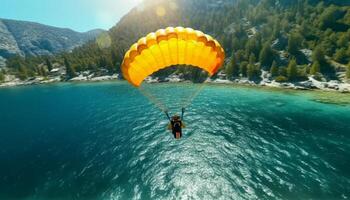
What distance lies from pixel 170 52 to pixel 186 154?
695 inches

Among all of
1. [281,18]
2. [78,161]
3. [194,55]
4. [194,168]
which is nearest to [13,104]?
[78,161]

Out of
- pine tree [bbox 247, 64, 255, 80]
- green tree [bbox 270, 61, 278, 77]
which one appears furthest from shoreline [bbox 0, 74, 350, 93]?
green tree [bbox 270, 61, 278, 77]

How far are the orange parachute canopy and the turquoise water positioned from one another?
1247 centimetres

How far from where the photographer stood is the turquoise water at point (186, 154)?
2311 cm

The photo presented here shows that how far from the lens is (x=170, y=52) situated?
16641mm

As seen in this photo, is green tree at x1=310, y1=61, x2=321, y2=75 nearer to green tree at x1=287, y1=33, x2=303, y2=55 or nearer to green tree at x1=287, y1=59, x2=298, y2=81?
green tree at x1=287, y1=59, x2=298, y2=81

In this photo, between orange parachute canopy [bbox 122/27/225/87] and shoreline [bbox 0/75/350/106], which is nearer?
orange parachute canopy [bbox 122/27/225/87]

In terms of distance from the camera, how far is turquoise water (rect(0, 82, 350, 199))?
23111 mm

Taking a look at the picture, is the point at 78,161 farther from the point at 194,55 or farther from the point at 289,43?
the point at 289,43

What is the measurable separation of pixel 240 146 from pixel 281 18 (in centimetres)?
12776

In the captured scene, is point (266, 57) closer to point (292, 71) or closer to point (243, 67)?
point (243, 67)

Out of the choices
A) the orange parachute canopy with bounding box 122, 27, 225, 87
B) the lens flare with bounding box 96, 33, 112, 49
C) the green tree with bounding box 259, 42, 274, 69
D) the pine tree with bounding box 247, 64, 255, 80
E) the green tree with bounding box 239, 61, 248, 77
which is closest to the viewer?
the orange parachute canopy with bounding box 122, 27, 225, 87

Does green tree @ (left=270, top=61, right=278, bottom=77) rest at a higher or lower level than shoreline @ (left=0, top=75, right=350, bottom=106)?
higher

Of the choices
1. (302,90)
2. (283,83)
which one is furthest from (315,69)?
(302,90)
